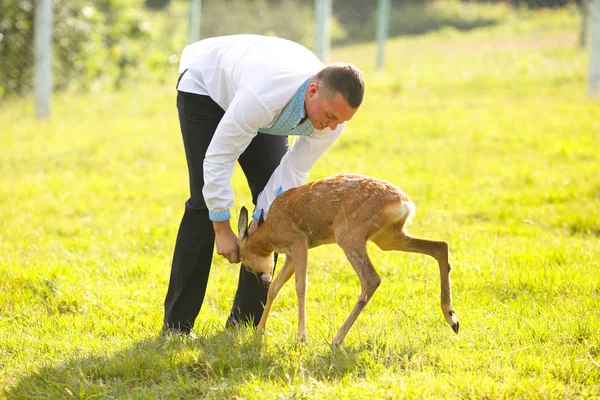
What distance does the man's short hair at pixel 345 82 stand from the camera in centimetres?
386

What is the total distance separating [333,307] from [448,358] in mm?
1206

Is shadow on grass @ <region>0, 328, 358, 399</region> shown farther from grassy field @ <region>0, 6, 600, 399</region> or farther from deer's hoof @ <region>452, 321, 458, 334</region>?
deer's hoof @ <region>452, 321, 458, 334</region>

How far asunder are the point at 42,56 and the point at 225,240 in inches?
370

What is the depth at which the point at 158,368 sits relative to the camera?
13.4ft

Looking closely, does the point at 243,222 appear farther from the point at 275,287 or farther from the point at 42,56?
the point at 42,56

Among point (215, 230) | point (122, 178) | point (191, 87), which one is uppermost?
point (191, 87)

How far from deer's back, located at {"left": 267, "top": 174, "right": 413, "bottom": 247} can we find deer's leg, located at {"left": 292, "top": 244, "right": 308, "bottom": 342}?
9 centimetres

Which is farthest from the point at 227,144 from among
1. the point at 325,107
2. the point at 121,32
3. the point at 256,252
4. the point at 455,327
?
the point at 121,32

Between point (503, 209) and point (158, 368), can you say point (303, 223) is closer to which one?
point (158, 368)

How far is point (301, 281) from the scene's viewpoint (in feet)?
14.3

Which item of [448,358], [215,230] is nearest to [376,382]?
A: [448,358]

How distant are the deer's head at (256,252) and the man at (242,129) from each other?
9cm

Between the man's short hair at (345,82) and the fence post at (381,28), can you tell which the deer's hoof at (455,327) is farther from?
the fence post at (381,28)

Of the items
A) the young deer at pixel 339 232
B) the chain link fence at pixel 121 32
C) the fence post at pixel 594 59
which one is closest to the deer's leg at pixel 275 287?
the young deer at pixel 339 232
